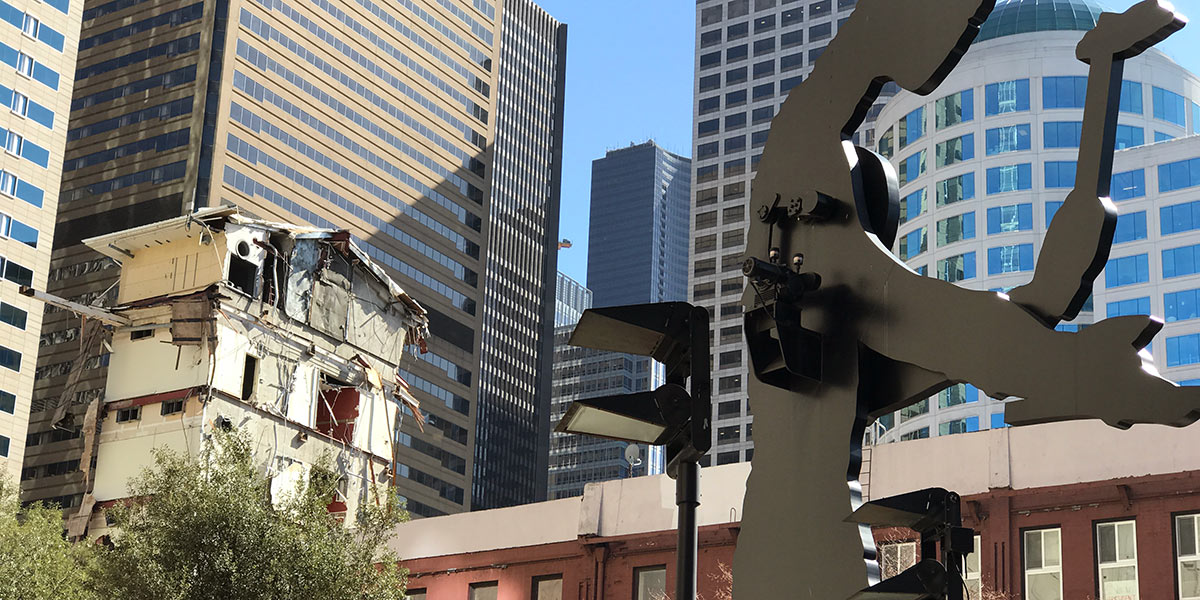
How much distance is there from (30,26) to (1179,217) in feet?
255

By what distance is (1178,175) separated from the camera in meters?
90.4

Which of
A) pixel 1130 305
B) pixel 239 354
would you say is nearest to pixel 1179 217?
pixel 1130 305

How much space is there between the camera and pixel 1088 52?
6.07 m

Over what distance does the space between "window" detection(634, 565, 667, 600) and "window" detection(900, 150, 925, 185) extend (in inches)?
2639

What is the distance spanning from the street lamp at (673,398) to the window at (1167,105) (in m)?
96.8

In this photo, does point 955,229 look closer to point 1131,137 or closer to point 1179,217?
point 1131,137

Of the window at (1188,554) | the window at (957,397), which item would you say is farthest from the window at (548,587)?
the window at (957,397)

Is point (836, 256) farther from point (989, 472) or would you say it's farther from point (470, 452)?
point (470, 452)

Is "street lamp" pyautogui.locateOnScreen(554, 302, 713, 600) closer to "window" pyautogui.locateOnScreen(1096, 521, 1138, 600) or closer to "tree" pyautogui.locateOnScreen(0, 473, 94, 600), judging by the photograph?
"tree" pyautogui.locateOnScreen(0, 473, 94, 600)

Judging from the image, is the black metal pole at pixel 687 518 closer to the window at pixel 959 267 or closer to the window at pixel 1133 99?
the window at pixel 959 267

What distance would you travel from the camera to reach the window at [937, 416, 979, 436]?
9312 centimetres

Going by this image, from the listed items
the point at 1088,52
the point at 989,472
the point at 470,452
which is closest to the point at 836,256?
the point at 1088,52

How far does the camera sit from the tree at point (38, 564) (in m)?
35.4

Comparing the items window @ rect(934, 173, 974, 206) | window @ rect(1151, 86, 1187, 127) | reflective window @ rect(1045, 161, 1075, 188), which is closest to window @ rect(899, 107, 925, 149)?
window @ rect(934, 173, 974, 206)
